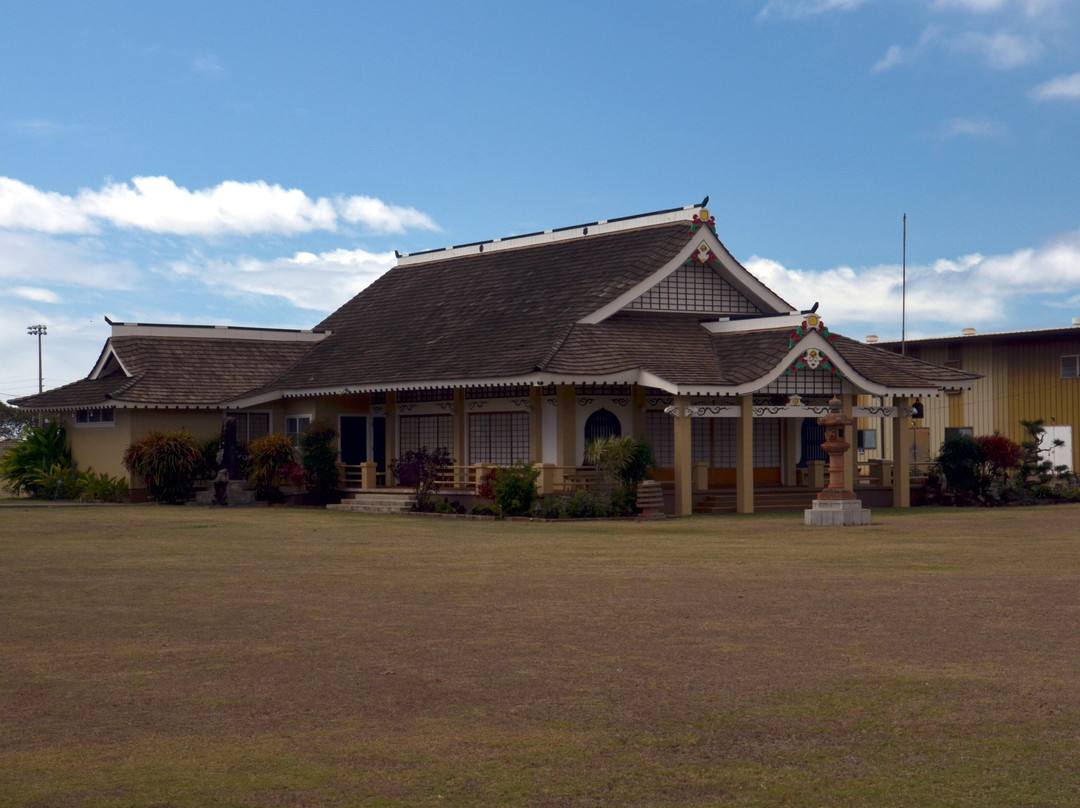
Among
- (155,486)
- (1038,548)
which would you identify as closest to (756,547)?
(1038,548)

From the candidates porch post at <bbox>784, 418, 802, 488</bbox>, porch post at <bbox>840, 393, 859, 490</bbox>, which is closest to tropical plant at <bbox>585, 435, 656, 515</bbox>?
porch post at <bbox>840, 393, 859, 490</bbox>

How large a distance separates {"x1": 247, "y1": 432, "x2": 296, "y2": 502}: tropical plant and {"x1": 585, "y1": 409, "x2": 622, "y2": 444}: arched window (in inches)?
369

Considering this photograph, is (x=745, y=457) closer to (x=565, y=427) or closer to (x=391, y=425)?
(x=565, y=427)

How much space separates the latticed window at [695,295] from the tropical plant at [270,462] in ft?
36.1

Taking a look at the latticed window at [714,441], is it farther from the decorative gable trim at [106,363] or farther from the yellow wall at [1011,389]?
the decorative gable trim at [106,363]

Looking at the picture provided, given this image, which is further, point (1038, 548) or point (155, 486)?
point (155, 486)

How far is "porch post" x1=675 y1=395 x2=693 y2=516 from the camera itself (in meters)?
31.8

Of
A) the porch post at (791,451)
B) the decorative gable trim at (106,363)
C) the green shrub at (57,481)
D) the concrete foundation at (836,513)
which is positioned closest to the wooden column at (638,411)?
the porch post at (791,451)

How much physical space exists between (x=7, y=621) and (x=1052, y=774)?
Result: 10.4 metres

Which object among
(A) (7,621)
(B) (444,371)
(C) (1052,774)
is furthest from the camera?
(B) (444,371)

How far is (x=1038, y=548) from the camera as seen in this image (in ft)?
71.6

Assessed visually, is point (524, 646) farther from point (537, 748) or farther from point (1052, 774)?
point (1052, 774)

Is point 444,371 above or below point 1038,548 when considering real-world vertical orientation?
above

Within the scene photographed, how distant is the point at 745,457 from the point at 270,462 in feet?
46.3
